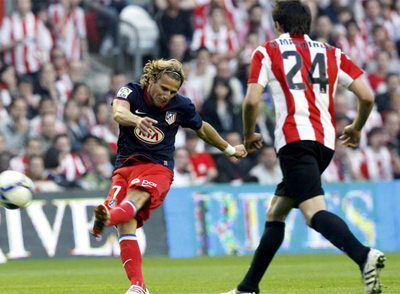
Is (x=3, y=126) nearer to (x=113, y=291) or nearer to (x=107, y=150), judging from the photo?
(x=107, y=150)

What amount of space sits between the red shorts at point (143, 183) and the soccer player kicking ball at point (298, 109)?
0.80 metres

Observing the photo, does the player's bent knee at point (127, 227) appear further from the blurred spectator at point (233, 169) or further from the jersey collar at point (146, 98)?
the blurred spectator at point (233, 169)

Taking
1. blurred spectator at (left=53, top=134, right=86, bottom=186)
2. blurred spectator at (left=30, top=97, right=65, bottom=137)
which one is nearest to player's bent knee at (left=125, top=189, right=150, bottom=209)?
blurred spectator at (left=53, top=134, right=86, bottom=186)

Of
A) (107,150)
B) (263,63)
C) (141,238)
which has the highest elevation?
(263,63)

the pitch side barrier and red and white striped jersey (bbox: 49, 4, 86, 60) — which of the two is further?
red and white striped jersey (bbox: 49, 4, 86, 60)

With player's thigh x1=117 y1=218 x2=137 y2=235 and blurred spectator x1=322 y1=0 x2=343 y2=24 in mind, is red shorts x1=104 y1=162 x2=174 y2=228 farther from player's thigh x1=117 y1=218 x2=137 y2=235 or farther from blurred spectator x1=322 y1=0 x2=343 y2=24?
blurred spectator x1=322 y1=0 x2=343 y2=24

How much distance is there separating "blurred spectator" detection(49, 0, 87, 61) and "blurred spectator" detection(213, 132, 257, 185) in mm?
3505

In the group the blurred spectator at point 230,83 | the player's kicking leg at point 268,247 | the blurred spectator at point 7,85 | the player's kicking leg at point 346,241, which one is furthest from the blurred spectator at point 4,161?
the player's kicking leg at point 346,241

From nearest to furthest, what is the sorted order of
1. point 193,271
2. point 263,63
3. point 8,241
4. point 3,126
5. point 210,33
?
point 263,63, point 193,271, point 8,241, point 3,126, point 210,33

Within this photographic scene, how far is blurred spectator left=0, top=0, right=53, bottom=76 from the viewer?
2035cm

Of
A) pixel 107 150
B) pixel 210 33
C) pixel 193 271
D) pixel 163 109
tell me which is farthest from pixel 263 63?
pixel 210 33

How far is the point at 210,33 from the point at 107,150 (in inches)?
169

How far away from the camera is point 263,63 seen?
932cm

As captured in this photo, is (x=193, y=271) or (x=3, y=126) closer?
(x=193, y=271)
